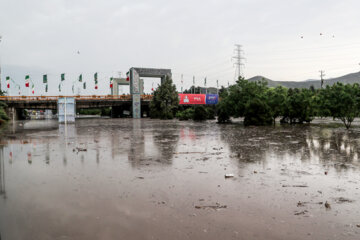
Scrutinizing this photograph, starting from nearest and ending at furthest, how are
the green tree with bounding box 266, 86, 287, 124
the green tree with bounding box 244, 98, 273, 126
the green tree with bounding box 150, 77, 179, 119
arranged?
the green tree with bounding box 244, 98, 273, 126 → the green tree with bounding box 266, 86, 287, 124 → the green tree with bounding box 150, 77, 179, 119

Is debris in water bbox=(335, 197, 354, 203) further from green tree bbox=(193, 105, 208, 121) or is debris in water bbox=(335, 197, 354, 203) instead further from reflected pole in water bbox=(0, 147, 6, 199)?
green tree bbox=(193, 105, 208, 121)

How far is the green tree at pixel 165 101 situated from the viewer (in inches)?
2569

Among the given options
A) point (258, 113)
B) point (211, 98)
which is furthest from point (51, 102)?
point (258, 113)

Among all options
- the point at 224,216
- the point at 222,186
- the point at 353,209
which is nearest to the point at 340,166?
the point at 353,209

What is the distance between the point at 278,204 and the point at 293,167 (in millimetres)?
4093

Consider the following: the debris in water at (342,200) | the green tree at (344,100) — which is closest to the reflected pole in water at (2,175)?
the debris in water at (342,200)

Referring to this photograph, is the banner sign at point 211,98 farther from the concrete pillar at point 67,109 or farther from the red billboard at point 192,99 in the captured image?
the concrete pillar at point 67,109

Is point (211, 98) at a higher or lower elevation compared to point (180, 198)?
higher

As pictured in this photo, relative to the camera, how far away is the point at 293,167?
372 inches

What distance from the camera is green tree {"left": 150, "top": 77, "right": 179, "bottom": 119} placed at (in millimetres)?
65250

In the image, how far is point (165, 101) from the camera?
218ft

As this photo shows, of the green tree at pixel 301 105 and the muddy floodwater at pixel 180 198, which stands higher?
the green tree at pixel 301 105

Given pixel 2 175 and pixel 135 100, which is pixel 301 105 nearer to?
pixel 2 175

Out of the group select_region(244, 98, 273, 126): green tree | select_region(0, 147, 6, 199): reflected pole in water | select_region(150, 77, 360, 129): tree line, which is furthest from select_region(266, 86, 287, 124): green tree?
select_region(0, 147, 6, 199): reflected pole in water
